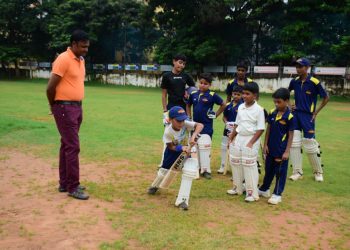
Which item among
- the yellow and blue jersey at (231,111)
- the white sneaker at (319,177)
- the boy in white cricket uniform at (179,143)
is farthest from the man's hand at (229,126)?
the white sneaker at (319,177)

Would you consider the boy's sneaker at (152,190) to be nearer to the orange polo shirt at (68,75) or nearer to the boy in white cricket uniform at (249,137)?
the boy in white cricket uniform at (249,137)

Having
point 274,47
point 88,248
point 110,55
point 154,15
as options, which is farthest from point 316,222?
point 110,55

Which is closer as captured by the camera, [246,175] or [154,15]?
[246,175]

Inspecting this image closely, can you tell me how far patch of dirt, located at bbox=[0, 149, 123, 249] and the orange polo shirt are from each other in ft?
4.77

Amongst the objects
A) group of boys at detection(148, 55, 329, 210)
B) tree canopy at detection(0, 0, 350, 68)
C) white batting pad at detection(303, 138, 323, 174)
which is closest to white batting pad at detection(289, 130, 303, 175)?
group of boys at detection(148, 55, 329, 210)

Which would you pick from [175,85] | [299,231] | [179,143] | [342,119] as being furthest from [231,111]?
[342,119]

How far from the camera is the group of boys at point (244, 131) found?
546 centimetres

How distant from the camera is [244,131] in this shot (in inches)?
224

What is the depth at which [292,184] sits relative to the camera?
21.9 ft

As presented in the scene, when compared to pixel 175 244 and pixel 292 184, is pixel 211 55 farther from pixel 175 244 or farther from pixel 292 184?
pixel 175 244

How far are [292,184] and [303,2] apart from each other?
78.1 feet

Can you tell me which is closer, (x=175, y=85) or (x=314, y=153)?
(x=314, y=153)

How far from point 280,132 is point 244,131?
0.55 metres

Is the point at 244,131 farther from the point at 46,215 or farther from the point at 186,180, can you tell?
the point at 46,215
